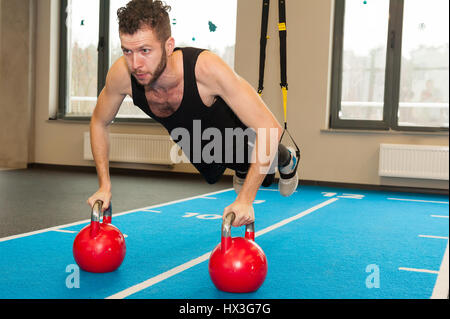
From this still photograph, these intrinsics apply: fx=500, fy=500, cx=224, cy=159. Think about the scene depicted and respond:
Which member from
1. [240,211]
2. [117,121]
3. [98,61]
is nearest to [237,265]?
[240,211]

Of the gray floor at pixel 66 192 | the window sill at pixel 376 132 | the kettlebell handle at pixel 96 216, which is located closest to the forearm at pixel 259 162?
the kettlebell handle at pixel 96 216

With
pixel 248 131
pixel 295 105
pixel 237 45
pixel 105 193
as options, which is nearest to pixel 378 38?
pixel 295 105

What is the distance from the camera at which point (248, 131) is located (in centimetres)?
220

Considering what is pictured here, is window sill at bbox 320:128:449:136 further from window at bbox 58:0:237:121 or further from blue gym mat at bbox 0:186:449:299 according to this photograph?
window at bbox 58:0:237:121

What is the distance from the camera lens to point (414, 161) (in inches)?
195

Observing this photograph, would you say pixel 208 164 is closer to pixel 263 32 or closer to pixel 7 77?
pixel 263 32

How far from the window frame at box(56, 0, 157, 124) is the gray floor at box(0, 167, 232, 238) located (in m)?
0.68

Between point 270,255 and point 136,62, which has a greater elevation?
point 136,62

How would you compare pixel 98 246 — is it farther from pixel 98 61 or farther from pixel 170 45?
pixel 98 61

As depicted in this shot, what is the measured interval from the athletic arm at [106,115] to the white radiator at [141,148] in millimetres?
3810

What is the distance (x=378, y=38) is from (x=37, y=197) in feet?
12.2

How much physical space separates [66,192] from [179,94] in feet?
9.19

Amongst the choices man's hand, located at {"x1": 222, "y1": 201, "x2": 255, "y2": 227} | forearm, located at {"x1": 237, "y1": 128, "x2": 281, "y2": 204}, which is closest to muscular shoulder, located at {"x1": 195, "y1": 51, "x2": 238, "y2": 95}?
forearm, located at {"x1": 237, "y1": 128, "x2": 281, "y2": 204}

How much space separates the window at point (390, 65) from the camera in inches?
200
